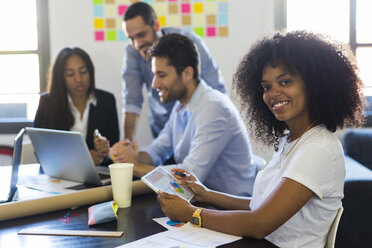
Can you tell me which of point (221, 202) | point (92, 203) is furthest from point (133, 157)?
point (221, 202)

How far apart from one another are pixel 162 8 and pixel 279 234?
2.47m

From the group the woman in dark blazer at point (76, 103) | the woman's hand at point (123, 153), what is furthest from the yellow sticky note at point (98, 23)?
the woman's hand at point (123, 153)

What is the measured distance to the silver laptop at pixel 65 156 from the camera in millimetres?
1535

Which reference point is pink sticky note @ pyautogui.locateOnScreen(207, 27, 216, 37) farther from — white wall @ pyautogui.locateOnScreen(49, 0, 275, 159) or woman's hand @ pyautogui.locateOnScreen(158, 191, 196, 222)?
woman's hand @ pyautogui.locateOnScreen(158, 191, 196, 222)

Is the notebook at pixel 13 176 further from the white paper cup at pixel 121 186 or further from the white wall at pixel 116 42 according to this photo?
the white wall at pixel 116 42

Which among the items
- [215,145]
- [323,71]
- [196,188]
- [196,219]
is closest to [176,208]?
[196,219]

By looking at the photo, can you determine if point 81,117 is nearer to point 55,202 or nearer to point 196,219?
point 55,202

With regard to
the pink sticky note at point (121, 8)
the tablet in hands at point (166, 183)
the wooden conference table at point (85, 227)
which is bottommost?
the wooden conference table at point (85, 227)

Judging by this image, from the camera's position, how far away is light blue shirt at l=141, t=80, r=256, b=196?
1.75 meters

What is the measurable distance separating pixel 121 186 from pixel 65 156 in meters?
0.42

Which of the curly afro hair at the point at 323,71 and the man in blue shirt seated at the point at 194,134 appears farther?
the man in blue shirt seated at the point at 194,134

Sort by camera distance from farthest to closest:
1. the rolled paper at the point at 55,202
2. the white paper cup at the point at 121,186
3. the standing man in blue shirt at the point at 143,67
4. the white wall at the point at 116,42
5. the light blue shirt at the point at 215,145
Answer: the white wall at the point at 116,42
the standing man in blue shirt at the point at 143,67
the light blue shirt at the point at 215,145
the white paper cup at the point at 121,186
the rolled paper at the point at 55,202

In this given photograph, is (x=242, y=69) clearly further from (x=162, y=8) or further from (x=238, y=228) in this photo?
(x=162, y=8)

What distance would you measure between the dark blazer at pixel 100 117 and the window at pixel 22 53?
28.6 inches
